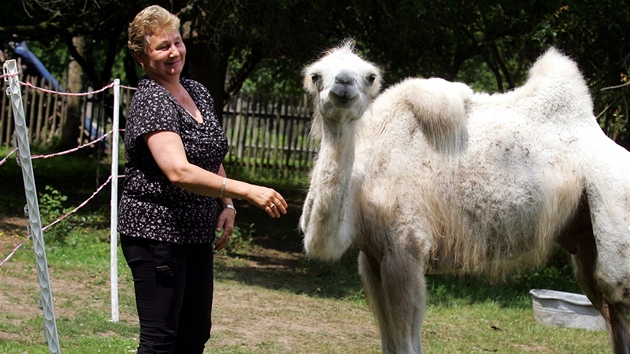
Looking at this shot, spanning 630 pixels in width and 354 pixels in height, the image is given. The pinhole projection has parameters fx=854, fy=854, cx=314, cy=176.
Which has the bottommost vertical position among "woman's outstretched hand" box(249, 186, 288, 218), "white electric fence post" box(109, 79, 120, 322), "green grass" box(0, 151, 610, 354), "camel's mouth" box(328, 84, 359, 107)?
"green grass" box(0, 151, 610, 354)

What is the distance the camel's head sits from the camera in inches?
166

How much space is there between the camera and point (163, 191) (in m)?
3.75

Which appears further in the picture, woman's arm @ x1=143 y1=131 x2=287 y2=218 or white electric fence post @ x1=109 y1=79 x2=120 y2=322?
white electric fence post @ x1=109 y1=79 x2=120 y2=322

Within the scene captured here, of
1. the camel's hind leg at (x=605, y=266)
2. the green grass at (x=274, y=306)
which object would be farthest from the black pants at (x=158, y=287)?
the camel's hind leg at (x=605, y=266)

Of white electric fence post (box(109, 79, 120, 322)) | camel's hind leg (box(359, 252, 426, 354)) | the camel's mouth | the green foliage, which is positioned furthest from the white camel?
the green foliage

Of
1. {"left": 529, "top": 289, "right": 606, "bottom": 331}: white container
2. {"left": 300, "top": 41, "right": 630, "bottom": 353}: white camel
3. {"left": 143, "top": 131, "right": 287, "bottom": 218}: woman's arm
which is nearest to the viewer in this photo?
{"left": 143, "top": 131, "right": 287, "bottom": 218}: woman's arm

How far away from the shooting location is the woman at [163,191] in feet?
12.0

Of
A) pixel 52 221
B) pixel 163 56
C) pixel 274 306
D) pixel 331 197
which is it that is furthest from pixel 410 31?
pixel 163 56

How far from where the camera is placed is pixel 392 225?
5129mm

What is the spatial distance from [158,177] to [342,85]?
1037mm

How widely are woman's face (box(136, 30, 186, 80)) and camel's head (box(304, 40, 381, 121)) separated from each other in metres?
0.78

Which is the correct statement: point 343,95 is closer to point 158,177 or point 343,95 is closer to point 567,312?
point 158,177

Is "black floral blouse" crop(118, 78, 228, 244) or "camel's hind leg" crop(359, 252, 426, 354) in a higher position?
"black floral blouse" crop(118, 78, 228, 244)

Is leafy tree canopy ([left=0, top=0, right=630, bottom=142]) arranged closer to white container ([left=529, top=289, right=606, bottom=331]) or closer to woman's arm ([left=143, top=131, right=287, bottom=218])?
white container ([left=529, top=289, right=606, bottom=331])
